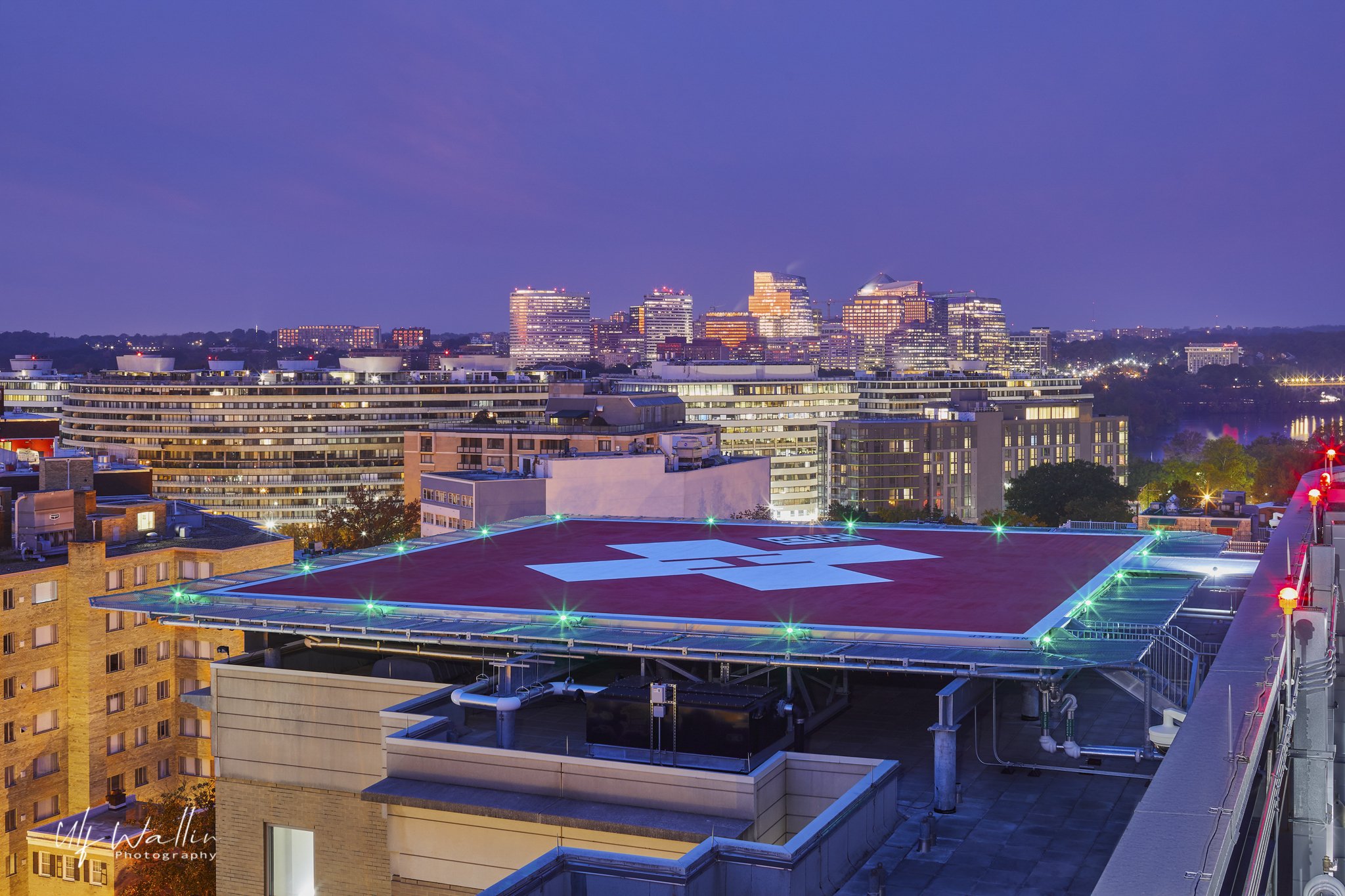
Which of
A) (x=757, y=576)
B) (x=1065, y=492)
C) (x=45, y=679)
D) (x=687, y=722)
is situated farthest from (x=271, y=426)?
(x=687, y=722)

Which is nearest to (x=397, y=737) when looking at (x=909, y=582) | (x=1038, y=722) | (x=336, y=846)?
(x=336, y=846)

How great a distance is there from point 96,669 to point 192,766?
16.4 ft

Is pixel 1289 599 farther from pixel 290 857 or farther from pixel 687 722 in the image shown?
pixel 290 857

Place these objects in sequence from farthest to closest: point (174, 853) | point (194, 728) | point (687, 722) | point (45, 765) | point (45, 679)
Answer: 1. point (194, 728)
2. point (45, 679)
3. point (45, 765)
4. point (174, 853)
5. point (687, 722)

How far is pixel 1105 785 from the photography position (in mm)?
17109

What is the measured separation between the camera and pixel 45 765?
127 feet

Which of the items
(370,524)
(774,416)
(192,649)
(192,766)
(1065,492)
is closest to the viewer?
(192,766)

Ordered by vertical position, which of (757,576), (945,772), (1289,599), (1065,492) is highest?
(1289,599)

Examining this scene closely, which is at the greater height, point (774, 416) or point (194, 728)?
point (774, 416)

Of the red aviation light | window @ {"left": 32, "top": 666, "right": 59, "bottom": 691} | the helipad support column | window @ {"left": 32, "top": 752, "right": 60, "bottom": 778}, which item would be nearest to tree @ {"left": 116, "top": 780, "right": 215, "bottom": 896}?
window @ {"left": 32, "top": 752, "right": 60, "bottom": 778}

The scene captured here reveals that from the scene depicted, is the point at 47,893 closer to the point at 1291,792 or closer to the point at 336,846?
the point at 336,846

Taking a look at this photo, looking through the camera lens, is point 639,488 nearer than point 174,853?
No

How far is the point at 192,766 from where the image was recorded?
141 feet

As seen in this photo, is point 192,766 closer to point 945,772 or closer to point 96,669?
point 96,669
